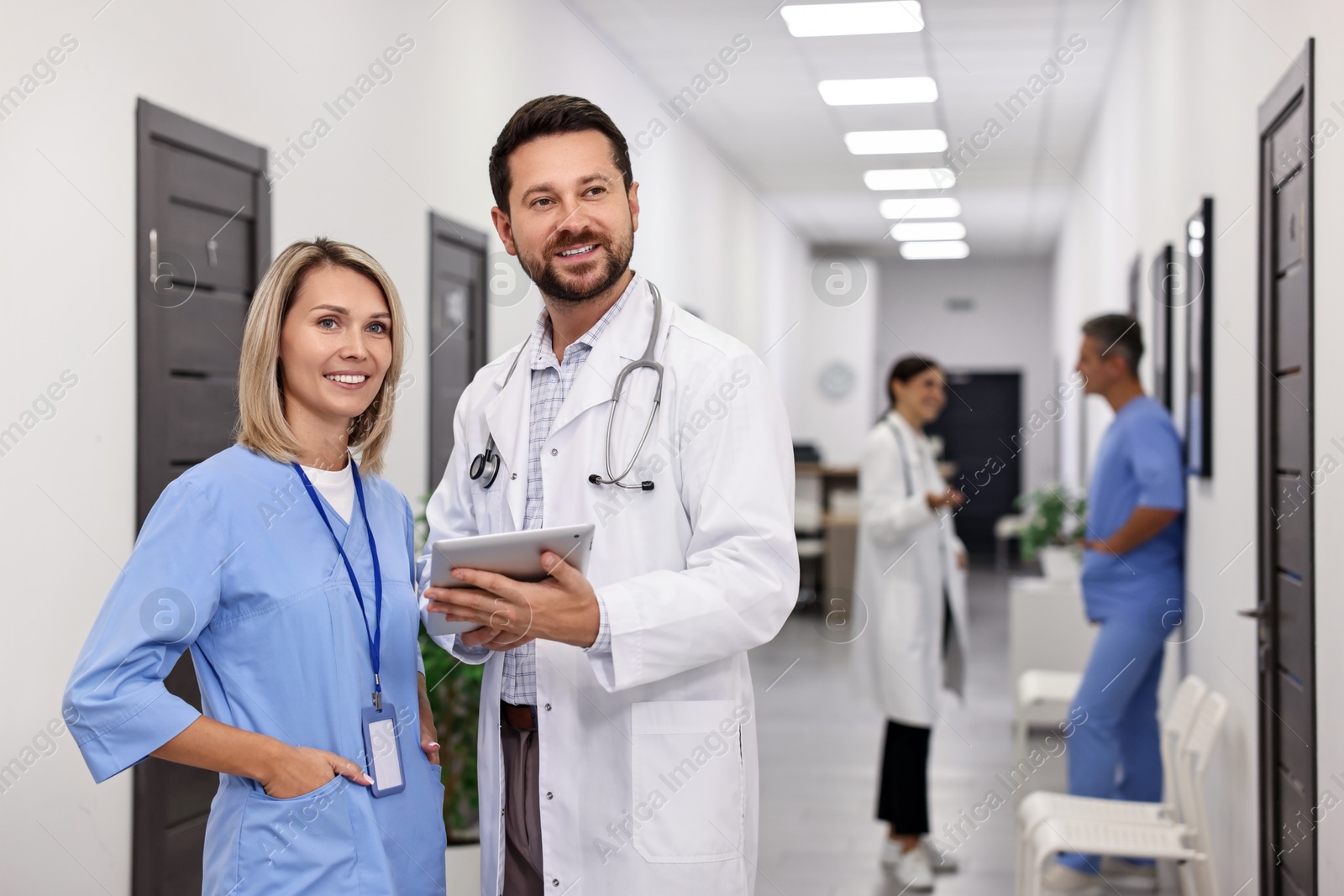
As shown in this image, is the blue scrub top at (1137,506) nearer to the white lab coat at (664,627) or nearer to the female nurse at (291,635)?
the white lab coat at (664,627)

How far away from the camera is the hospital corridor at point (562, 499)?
1.49m

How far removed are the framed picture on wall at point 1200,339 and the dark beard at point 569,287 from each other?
2.32 m

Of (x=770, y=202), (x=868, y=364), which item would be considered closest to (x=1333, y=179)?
(x=770, y=202)

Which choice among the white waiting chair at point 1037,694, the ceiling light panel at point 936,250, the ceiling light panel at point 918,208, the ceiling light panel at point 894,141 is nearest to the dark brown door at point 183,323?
the white waiting chair at point 1037,694

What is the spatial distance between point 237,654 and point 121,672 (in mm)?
136

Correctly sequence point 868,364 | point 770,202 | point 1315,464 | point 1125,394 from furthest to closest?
1. point 868,364
2. point 770,202
3. point 1125,394
4. point 1315,464

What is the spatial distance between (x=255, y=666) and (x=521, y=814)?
461 millimetres

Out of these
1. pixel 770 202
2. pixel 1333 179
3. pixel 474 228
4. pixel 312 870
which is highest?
pixel 770 202

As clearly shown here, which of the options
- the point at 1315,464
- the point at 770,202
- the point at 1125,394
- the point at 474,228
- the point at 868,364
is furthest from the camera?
the point at 868,364

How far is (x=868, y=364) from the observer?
12.9 metres

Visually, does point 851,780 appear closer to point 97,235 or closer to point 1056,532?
point 1056,532

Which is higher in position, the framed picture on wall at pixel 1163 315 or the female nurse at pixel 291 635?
the framed picture on wall at pixel 1163 315

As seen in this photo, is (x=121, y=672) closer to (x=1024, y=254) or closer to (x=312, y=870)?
(x=312, y=870)

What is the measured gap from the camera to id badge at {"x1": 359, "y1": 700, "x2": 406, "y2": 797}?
151cm
